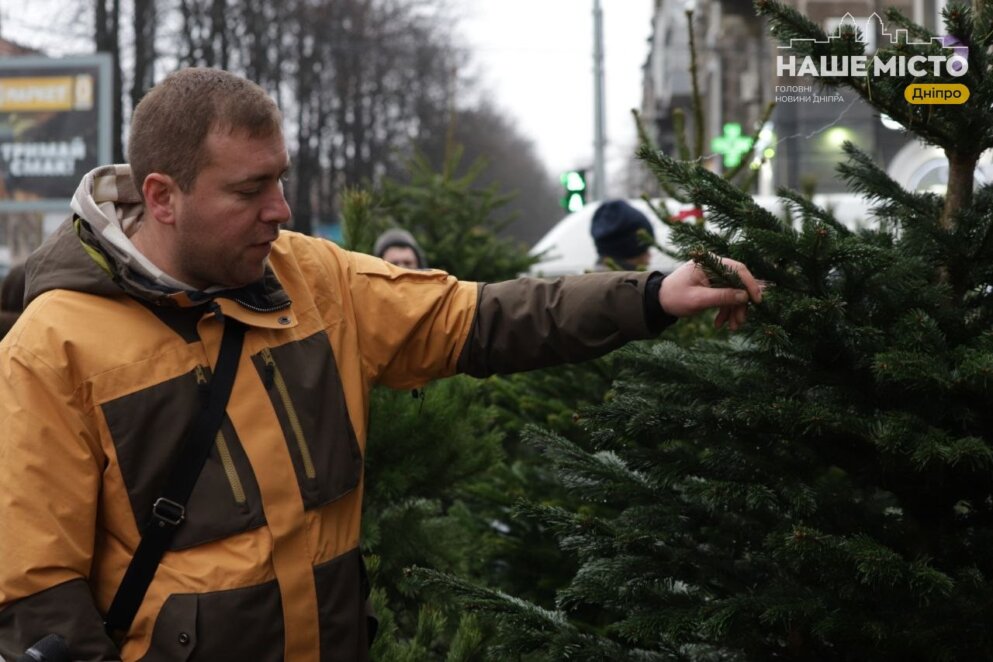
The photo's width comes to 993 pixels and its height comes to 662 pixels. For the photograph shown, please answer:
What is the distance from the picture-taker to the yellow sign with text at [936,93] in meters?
2.53

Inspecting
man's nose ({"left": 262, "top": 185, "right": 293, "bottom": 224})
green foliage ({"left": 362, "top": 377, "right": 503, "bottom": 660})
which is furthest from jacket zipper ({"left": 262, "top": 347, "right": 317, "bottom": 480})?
green foliage ({"left": 362, "top": 377, "right": 503, "bottom": 660})

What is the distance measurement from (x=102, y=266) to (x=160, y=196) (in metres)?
0.17

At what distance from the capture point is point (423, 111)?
40938mm

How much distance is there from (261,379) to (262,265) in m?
0.22

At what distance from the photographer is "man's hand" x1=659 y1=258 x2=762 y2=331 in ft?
7.96

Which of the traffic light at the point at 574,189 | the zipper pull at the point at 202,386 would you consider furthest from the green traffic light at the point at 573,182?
the zipper pull at the point at 202,386

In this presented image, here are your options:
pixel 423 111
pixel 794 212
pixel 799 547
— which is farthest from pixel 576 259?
pixel 423 111

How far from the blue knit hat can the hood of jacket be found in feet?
13.2

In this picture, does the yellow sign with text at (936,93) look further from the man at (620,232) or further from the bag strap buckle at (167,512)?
the man at (620,232)

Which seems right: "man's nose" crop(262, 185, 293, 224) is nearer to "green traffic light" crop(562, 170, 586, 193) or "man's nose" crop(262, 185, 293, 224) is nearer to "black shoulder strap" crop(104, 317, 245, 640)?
"black shoulder strap" crop(104, 317, 245, 640)

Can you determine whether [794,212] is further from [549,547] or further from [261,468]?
[549,547]

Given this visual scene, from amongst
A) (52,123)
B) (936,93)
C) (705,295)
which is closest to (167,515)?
(705,295)

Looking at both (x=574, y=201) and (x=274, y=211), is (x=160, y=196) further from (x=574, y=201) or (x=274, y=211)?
(x=574, y=201)

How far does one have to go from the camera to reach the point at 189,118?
2.42 metres
